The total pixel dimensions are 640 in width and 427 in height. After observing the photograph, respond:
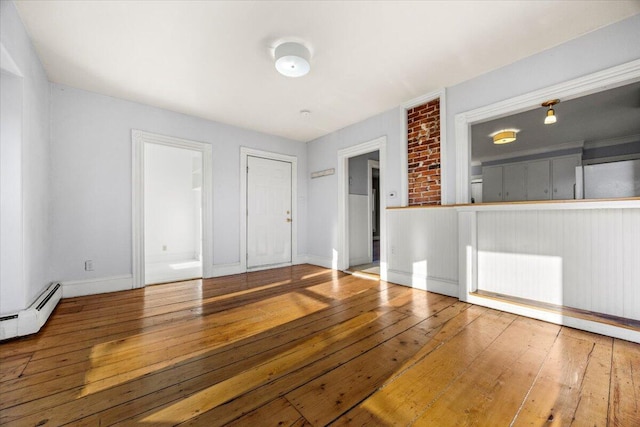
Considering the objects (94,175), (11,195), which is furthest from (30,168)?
(94,175)

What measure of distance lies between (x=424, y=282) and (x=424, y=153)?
1.68 m

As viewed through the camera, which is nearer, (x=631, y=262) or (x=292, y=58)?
(x=631, y=262)

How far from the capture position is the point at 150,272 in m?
4.45

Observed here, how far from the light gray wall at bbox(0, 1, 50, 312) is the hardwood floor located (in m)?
0.46

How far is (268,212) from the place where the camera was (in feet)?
15.8

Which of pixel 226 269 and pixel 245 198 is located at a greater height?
pixel 245 198

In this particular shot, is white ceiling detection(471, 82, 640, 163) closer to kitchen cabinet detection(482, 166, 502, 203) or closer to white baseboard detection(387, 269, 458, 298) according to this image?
kitchen cabinet detection(482, 166, 502, 203)

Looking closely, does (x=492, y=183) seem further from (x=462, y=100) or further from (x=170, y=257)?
(x=170, y=257)

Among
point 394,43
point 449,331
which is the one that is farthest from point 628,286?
point 394,43

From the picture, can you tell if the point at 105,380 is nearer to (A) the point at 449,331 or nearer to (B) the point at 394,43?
(A) the point at 449,331

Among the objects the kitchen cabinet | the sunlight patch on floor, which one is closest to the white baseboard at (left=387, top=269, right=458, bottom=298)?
the sunlight patch on floor

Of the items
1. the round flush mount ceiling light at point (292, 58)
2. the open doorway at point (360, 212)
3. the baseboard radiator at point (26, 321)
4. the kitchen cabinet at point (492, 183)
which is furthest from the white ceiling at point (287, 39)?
the kitchen cabinet at point (492, 183)

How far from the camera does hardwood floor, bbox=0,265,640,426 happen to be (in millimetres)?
1180

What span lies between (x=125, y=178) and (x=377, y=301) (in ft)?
11.8
